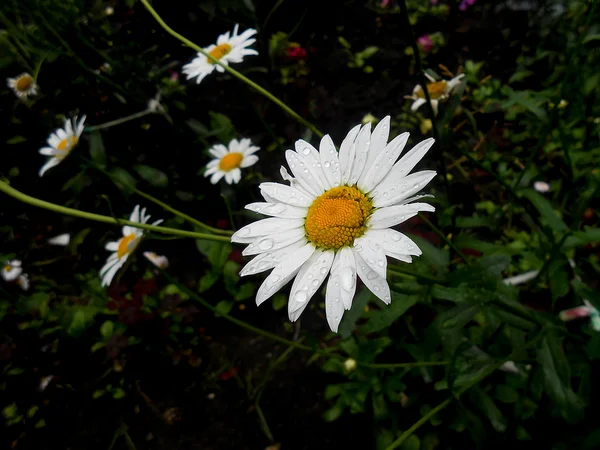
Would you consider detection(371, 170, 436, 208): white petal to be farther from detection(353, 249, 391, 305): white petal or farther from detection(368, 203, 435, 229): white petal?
detection(353, 249, 391, 305): white petal

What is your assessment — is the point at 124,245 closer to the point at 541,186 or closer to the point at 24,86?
the point at 24,86

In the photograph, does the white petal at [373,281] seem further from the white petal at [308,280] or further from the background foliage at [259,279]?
the background foliage at [259,279]

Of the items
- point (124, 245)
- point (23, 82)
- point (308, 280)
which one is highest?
point (308, 280)

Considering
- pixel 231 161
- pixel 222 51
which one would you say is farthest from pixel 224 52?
pixel 231 161

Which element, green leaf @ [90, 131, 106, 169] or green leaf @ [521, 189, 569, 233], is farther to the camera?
green leaf @ [90, 131, 106, 169]

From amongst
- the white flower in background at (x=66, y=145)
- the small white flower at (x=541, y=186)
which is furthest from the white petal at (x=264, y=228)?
the small white flower at (x=541, y=186)

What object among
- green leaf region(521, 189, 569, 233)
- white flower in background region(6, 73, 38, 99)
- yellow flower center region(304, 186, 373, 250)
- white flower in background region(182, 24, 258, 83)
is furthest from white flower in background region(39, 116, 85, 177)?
green leaf region(521, 189, 569, 233)

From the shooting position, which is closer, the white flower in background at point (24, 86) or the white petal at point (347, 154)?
the white petal at point (347, 154)
